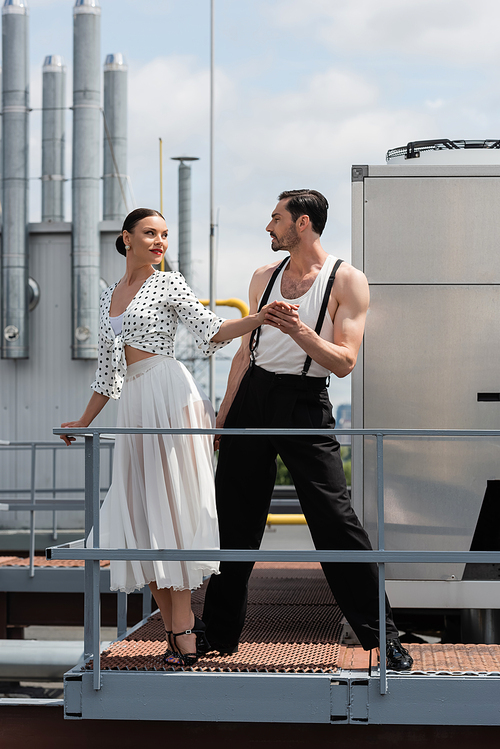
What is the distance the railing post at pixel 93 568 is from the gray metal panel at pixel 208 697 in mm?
99

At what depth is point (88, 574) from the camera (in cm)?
367

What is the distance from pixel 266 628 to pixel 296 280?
1851 mm

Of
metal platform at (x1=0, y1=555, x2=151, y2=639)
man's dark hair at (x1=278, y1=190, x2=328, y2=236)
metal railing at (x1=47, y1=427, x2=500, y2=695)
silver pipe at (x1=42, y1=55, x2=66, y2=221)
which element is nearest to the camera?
metal railing at (x1=47, y1=427, x2=500, y2=695)

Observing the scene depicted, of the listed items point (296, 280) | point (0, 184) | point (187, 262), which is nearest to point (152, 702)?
point (296, 280)

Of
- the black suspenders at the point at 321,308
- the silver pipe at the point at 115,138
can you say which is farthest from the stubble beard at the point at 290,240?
the silver pipe at the point at 115,138

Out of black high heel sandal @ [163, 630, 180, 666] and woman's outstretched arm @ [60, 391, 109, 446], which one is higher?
woman's outstretched arm @ [60, 391, 109, 446]

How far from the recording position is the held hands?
3406 mm

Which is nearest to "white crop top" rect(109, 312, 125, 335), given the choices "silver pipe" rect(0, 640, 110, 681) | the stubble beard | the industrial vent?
the stubble beard

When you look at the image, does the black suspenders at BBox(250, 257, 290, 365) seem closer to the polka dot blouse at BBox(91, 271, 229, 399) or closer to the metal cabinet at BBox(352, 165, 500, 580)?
the polka dot blouse at BBox(91, 271, 229, 399)

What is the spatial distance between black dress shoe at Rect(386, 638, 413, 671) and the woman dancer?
32.3 inches

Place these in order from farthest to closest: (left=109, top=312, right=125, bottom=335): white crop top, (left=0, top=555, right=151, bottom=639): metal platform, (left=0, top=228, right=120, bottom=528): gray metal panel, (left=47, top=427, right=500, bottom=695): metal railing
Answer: (left=0, top=228, right=120, bottom=528): gray metal panel < (left=0, top=555, right=151, bottom=639): metal platform < (left=109, top=312, right=125, bottom=335): white crop top < (left=47, top=427, right=500, bottom=695): metal railing

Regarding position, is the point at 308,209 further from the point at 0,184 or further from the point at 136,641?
the point at 0,184

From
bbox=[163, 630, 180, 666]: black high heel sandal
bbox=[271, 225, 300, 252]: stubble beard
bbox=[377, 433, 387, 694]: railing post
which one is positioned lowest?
bbox=[163, 630, 180, 666]: black high heel sandal

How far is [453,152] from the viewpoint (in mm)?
4629
